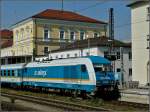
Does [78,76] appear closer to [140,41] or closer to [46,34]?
[140,41]

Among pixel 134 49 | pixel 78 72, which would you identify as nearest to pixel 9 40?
pixel 134 49

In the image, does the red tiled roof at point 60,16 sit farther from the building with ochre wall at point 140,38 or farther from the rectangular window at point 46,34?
the building with ochre wall at point 140,38

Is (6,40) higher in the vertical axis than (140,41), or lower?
higher

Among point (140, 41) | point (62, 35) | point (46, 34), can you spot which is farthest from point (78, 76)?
point (62, 35)

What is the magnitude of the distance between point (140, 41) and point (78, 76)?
24.3 metres

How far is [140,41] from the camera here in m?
50.0

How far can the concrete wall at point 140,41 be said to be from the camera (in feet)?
160

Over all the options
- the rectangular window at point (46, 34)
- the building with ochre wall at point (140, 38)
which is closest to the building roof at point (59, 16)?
the rectangular window at point (46, 34)

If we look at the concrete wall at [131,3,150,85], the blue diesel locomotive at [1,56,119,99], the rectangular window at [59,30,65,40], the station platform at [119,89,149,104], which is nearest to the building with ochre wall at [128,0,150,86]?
the concrete wall at [131,3,150,85]

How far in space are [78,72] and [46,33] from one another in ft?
177

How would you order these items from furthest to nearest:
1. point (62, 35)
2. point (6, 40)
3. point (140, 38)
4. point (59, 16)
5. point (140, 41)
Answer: point (6, 40) < point (59, 16) < point (62, 35) < point (140, 38) < point (140, 41)

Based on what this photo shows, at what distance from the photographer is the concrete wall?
48.9 meters

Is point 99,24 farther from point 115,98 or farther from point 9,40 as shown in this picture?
point 115,98

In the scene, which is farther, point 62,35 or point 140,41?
point 62,35
